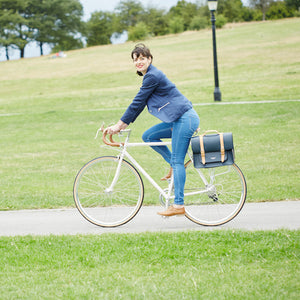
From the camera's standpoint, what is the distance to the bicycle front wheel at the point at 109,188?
18.4ft

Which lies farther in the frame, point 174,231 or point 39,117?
point 39,117

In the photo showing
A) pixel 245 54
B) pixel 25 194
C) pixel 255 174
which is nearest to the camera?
pixel 25 194

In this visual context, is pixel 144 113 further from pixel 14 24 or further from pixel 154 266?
pixel 14 24

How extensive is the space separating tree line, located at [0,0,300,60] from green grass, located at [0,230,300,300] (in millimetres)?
64949

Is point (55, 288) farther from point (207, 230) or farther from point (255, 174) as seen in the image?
point (255, 174)

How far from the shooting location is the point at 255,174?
→ 8922 millimetres

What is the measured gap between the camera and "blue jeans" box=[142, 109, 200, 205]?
535 centimetres

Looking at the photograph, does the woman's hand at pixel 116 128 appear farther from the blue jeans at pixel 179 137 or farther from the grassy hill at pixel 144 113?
the grassy hill at pixel 144 113

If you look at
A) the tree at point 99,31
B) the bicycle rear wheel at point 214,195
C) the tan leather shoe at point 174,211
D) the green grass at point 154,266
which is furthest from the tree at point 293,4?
the green grass at point 154,266

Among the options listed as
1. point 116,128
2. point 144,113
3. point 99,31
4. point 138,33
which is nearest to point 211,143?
point 116,128

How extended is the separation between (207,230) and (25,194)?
3.67 meters

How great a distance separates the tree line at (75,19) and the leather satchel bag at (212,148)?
64.3 meters

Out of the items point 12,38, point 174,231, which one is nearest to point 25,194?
point 174,231

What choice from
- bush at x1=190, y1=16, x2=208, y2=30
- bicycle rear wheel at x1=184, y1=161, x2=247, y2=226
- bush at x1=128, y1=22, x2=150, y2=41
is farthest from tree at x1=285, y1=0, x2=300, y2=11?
bicycle rear wheel at x1=184, y1=161, x2=247, y2=226
